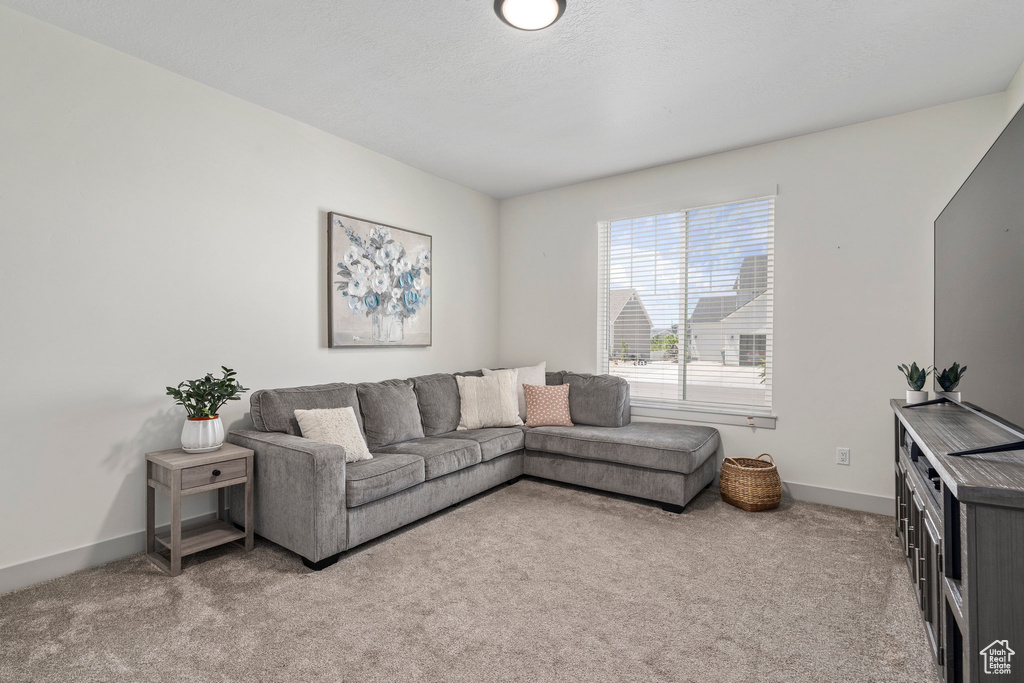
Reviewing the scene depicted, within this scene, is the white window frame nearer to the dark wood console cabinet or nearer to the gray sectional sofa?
the gray sectional sofa

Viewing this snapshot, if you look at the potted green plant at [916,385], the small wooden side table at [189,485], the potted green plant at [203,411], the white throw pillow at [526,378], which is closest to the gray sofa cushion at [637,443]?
the white throw pillow at [526,378]

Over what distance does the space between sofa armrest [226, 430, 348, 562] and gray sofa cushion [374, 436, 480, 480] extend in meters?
0.60

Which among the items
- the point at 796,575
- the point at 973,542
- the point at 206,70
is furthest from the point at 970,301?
the point at 206,70

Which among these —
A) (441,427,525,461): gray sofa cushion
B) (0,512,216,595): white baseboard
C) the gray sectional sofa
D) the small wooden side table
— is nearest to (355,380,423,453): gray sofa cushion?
the gray sectional sofa

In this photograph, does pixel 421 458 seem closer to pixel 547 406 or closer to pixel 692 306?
pixel 547 406

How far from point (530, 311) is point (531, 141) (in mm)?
1786

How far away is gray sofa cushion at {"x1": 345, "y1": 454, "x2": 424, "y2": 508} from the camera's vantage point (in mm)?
2625

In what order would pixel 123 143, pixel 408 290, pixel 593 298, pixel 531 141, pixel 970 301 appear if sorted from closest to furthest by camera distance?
pixel 970 301 < pixel 123 143 < pixel 531 141 < pixel 408 290 < pixel 593 298

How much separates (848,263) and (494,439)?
2723 mm

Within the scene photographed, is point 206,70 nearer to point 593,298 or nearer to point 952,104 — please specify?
point 593,298

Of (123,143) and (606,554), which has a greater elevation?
(123,143)

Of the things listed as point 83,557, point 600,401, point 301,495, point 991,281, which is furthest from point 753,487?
point 83,557

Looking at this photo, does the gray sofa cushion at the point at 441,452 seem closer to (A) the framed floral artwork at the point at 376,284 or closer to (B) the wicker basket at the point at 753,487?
(A) the framed floral artwork at the point at 376,284

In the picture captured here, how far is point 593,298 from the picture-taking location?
464 cm
